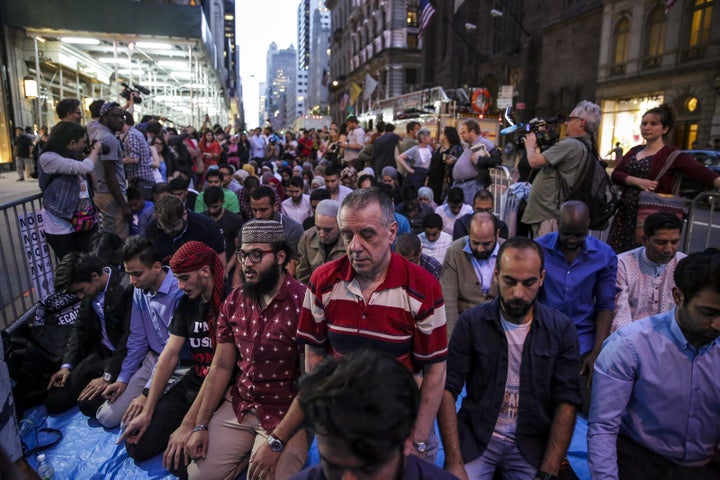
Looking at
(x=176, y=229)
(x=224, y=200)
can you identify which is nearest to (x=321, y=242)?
(x=176, y=229)

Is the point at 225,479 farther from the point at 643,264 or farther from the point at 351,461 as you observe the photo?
the point at 643,264

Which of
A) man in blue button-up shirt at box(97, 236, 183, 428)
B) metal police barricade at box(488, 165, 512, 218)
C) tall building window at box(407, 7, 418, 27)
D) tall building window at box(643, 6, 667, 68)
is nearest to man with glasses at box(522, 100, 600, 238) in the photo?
metal police barricade at box(488, 165, 512, 218)

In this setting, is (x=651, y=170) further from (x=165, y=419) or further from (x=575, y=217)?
(x=165, y=419)

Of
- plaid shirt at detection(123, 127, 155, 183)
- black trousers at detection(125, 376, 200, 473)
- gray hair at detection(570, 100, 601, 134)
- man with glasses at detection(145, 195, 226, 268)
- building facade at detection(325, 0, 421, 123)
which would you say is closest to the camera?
black trousers at detection(125, 376, 200, 473)

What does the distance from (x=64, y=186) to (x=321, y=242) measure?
3.18 meters

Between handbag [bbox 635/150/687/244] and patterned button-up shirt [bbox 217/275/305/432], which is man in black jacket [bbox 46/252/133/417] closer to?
patterned button-up shirt [bbox 217/275/305/432]

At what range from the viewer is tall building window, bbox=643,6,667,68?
24250 millimetres

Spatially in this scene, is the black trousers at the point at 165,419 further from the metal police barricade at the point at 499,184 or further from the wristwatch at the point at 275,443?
the metal police barricade at the point at 499,184

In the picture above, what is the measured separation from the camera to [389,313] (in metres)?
2.41

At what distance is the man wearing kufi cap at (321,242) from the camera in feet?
16.5

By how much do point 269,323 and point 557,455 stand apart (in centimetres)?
190

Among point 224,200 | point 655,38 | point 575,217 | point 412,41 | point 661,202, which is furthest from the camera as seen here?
point 412,41

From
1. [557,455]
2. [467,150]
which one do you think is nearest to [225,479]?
[557,455]

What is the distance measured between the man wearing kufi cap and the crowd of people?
0.9 inches
